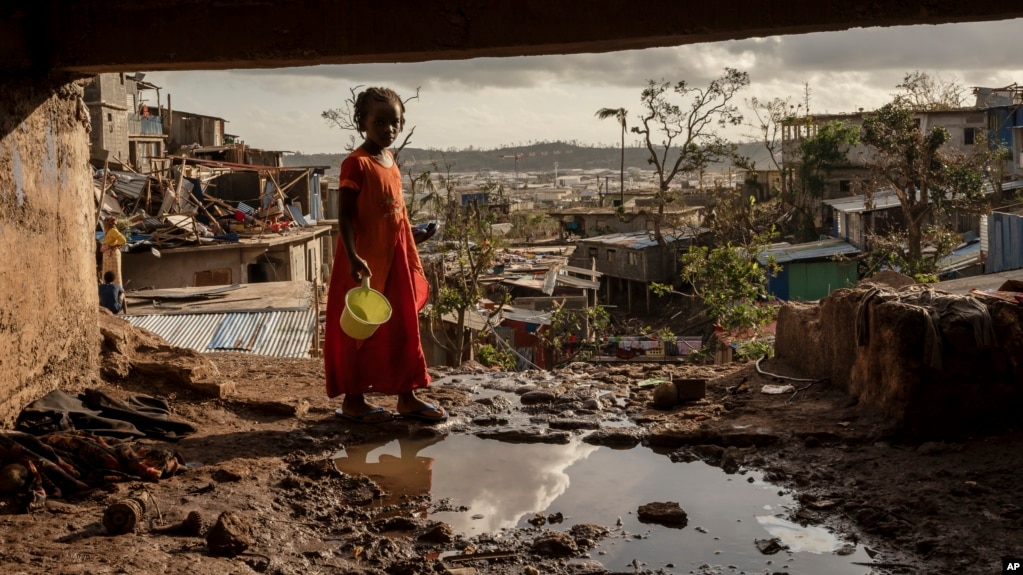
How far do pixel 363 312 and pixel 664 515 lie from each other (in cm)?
194

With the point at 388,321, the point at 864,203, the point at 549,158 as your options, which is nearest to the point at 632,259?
the point at 864,203

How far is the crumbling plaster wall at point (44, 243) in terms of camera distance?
419 cm

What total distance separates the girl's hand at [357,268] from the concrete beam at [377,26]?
0.96 meters

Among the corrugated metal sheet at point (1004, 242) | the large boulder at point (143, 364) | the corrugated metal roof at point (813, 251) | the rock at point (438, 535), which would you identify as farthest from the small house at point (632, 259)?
the rock at point (438, 535)

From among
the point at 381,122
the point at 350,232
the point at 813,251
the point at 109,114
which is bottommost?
the point at 813,251

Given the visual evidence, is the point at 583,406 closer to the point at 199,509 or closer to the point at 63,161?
the point at 199,509

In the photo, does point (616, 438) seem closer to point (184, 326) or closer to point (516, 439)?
point (516, 439)

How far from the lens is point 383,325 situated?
490 centimetres

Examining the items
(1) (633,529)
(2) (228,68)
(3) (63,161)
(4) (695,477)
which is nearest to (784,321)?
(4) (695,477)

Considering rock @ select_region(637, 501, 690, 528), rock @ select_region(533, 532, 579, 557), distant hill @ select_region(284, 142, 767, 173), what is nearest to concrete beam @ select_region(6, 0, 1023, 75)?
rock @ select_region(637, 501, 690, 528)

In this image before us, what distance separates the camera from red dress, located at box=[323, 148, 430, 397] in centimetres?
484

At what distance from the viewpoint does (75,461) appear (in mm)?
3820

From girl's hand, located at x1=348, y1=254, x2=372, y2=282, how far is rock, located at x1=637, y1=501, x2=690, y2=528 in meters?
1.84

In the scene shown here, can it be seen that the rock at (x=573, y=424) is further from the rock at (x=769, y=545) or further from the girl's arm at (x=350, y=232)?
the rock at (x=769, y=545)
